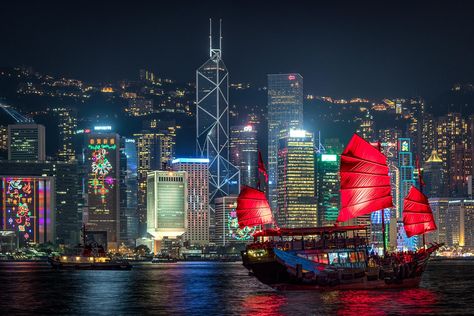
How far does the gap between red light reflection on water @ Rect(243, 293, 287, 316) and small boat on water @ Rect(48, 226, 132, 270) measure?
9560cm

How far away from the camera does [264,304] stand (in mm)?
81500

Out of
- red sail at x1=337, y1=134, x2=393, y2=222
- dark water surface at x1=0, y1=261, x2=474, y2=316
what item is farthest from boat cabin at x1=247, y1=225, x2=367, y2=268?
red sail at x1=337, y1=134, x2=393, y2=222

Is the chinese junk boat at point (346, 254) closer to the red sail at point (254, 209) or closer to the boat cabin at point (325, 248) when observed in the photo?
the boat cabin at point (325, 248)

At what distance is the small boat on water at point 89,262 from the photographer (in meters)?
186

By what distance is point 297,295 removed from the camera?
87.2m

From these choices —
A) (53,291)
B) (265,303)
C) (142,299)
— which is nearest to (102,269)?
(53,291)

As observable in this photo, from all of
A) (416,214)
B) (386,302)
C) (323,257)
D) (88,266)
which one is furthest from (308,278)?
(88,266)

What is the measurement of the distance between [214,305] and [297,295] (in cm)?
725

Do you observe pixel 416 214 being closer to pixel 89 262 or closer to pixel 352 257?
pixel 352 257

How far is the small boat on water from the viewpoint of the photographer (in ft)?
609

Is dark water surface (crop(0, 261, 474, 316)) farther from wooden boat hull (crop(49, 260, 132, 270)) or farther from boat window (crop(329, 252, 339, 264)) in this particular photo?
wooden boat hull (crop(49, 260, 132, 270))

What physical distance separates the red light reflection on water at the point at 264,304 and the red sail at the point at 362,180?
1201 cm

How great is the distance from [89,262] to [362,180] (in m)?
97.6

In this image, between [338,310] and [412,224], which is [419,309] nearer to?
[338,310]
